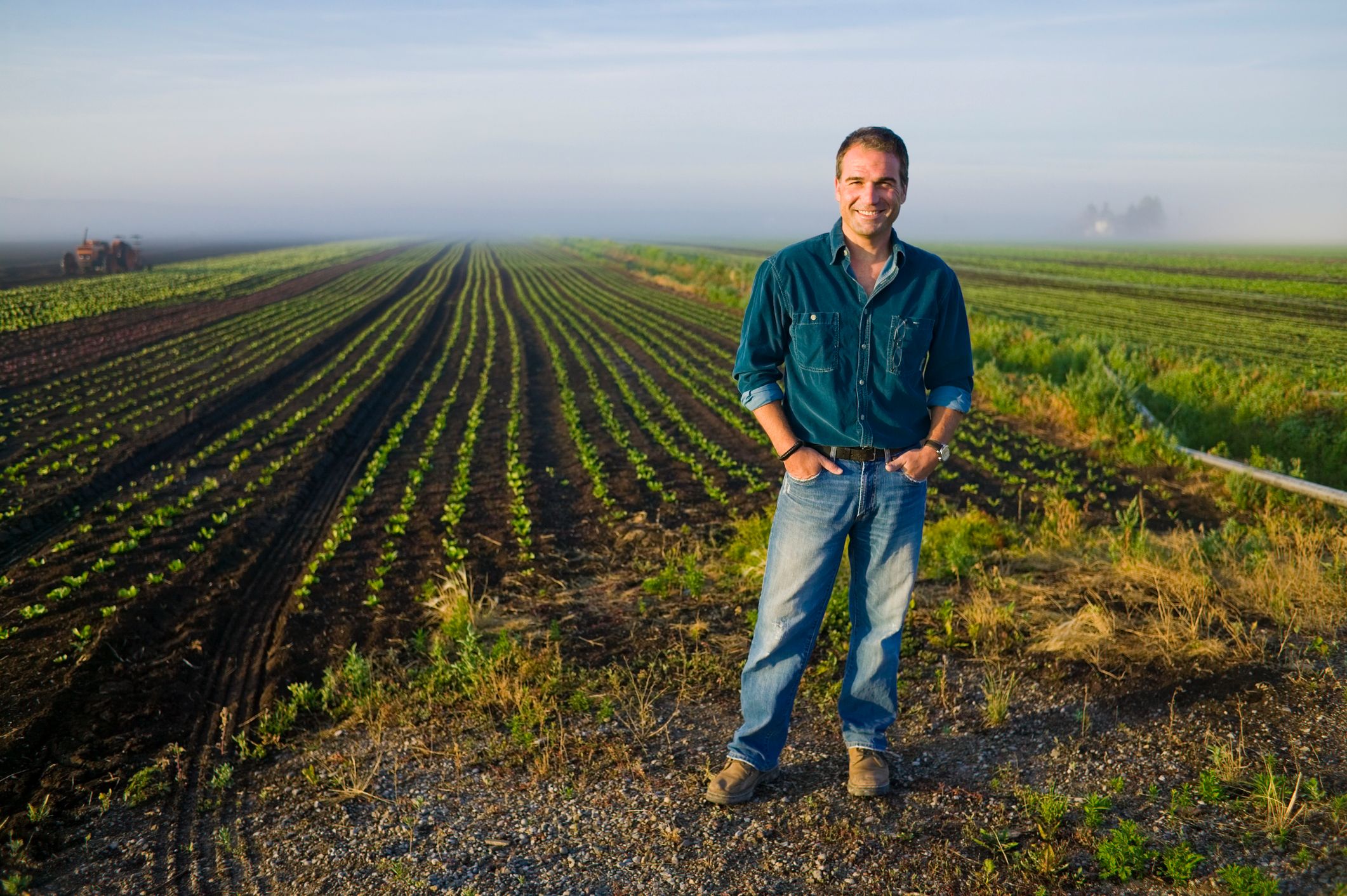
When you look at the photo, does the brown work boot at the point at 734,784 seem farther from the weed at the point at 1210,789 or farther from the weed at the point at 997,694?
the weed at the point at 1210,789

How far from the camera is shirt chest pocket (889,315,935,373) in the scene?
9.48 feet

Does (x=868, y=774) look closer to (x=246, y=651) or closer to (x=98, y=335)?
(x=246, y=651)

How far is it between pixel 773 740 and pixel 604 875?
804 millimetres

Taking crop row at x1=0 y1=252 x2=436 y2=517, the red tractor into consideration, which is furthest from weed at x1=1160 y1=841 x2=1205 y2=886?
the red tractor

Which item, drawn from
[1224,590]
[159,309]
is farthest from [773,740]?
[159,309]

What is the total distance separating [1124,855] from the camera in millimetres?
2725

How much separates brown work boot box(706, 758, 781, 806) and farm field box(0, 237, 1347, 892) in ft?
1.28

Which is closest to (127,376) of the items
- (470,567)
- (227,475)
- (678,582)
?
(227,475)

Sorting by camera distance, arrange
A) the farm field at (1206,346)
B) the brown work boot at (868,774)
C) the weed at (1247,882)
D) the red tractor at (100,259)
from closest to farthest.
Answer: the weed at (1247,882) → the brown work boot at (868,774) → the farm field at (1206,346) → the red tractor at (100,259)

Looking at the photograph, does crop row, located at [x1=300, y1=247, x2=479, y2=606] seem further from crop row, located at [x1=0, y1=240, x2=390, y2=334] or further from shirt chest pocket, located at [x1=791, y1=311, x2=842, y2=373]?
crop row, located at [x1=0, y1=240, x2=390, y2=334]

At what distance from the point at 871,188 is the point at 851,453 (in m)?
0.93

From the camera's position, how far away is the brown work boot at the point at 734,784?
313 centimetres

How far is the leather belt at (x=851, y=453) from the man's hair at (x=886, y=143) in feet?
3.06

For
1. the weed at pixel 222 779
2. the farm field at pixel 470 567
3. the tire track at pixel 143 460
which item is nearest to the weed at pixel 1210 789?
the farm field at pixel 470 567
